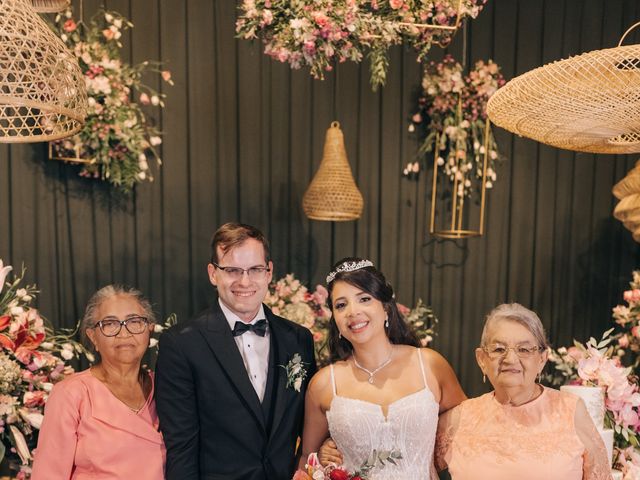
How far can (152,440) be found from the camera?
2502 mm

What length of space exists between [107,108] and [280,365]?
2.00 metres

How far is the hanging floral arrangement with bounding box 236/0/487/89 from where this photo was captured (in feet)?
10.1

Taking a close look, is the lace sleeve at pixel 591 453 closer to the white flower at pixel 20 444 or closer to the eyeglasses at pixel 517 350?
the eyeglasses at pixel 517 350

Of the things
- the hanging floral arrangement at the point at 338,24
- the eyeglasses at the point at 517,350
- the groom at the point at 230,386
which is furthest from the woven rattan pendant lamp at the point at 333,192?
the eyeglasses at the point at 517,350

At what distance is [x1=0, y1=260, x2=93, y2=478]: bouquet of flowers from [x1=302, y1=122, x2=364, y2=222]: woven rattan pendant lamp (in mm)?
1568

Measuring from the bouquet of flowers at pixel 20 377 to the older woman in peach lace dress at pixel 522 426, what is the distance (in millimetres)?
1559

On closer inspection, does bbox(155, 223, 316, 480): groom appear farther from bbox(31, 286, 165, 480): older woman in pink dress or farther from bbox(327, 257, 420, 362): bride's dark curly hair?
bbox(327, 257, 420, 362): bride's dark curly hair

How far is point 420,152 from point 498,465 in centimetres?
265

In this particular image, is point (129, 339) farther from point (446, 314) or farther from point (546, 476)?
point (446, 314)

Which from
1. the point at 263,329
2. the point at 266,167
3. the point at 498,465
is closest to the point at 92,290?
the point at 266,167

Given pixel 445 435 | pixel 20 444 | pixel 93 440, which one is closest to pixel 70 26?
pixel 20 444

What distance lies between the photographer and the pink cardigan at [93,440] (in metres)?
2.43

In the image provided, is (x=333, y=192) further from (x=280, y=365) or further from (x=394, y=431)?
(x=394, y=431)

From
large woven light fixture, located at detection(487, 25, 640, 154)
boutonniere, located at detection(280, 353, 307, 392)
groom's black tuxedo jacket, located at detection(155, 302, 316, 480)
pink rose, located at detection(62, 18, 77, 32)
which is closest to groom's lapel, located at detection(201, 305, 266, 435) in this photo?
groom's black tuxedo jacket, located at detection(155, 302, 316, 480)
